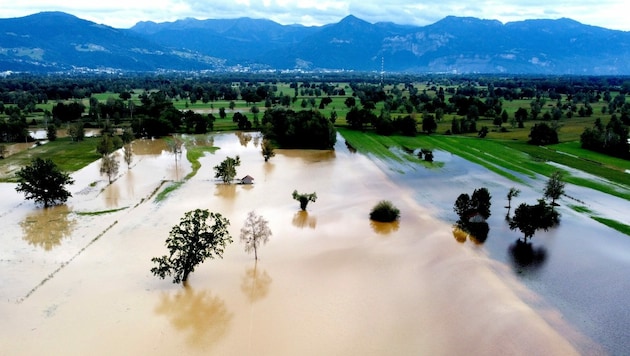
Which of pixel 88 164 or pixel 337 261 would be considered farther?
pixel 88 164

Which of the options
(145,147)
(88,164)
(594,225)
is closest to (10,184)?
(88,164)

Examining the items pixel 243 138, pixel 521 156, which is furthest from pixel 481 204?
pixel 243 138

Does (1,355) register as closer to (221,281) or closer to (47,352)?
(47,352)

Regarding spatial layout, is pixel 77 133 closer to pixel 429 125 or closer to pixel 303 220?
pixel 303 220

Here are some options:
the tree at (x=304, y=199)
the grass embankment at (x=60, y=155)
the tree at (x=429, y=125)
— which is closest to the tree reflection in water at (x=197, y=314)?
the tree at (x=304, y=199)

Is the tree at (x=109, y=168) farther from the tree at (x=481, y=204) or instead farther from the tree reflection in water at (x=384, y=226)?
the tree at (x=481, y=204)
